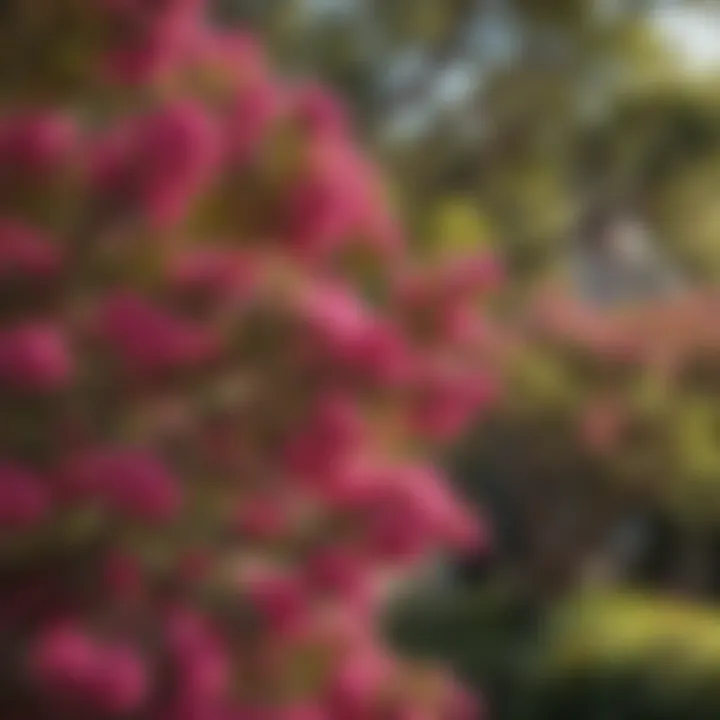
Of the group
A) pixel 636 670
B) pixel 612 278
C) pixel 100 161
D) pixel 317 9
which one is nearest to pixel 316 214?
pixel 100 161

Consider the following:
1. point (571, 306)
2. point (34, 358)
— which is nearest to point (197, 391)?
point (34, 358)

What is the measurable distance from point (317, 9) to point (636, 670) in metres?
0.95

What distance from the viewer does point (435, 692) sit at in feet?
5.15

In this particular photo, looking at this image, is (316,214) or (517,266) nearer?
(316,214)

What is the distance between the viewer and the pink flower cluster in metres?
1.34

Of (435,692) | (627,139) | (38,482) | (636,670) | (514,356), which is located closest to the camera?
(38,482)

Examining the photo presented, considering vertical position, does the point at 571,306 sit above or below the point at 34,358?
above

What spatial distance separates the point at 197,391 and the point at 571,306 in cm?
59

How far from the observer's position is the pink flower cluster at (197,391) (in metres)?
1.34

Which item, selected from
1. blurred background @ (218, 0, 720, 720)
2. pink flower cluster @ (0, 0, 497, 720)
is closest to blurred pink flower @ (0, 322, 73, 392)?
pink flower cluster @ (0, 0, 497, 720)

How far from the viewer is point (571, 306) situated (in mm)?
1835

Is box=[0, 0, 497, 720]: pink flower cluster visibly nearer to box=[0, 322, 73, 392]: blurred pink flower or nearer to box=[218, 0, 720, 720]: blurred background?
box=[0, 322, 73, 392]: blurred pink flower

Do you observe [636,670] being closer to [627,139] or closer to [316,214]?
[627,139]

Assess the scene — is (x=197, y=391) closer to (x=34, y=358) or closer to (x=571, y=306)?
(x=34, y=358)
